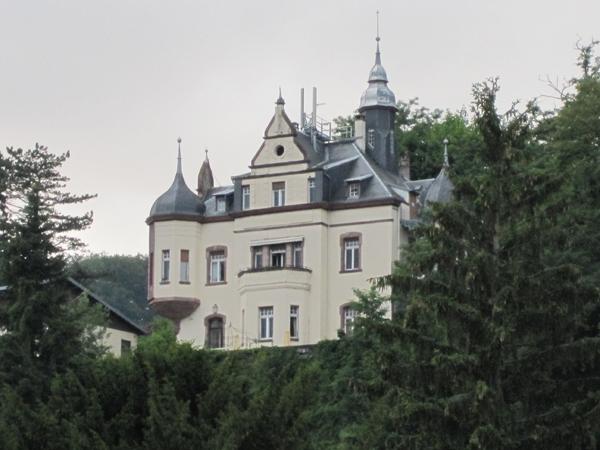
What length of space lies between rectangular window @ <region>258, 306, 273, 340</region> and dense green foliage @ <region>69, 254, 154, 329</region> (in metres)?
39.3

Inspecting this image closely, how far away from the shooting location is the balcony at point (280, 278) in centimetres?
9162

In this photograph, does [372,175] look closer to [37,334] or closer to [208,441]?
[37,334]

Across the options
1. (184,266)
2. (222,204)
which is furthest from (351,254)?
(184,266)

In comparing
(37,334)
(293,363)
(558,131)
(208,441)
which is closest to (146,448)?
(208,441)

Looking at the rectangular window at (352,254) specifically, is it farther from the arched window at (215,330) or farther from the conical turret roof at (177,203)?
the conical turret roof at (177,203)

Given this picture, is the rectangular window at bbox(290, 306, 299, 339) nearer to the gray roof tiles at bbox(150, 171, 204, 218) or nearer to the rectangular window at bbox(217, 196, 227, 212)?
the rectangular window at bbox(217, 196, 227, 212)

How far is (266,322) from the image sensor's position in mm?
91562

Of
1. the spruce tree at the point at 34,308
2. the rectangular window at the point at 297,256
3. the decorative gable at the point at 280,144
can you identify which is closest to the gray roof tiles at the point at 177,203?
the decorative gable at the point at 280,144

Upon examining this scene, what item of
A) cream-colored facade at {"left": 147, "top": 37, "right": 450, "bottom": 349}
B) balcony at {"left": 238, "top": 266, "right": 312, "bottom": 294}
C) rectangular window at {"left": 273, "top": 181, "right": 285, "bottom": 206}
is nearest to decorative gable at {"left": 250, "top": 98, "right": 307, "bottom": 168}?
cream-colored facade at {"left": 147, "top": 37, "right": 450, "bottom": 349}

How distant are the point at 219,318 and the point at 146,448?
45.7 metres

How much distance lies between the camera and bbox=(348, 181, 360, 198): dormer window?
92750 millimetres

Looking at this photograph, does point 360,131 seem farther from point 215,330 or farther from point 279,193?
point 215,330

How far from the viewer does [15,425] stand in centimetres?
4953

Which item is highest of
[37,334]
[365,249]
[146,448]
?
[365,249]
